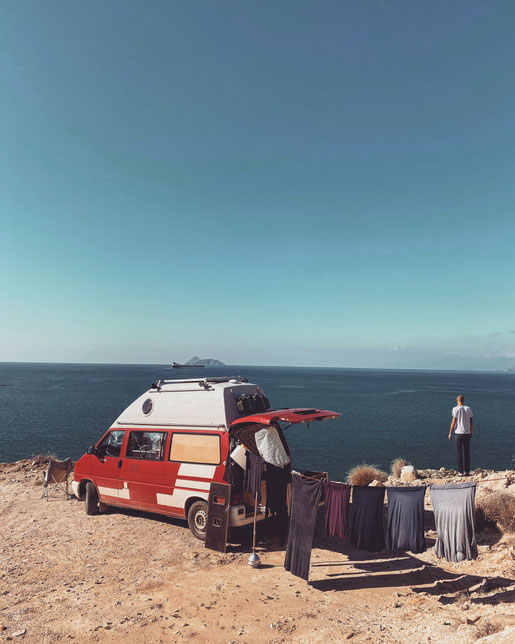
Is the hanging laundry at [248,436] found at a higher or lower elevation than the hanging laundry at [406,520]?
higher

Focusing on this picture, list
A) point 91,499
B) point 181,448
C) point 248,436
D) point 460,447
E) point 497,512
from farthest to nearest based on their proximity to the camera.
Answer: point 460,447 → point 91,499 → point 181,448 → point 497,512 → point 248,436

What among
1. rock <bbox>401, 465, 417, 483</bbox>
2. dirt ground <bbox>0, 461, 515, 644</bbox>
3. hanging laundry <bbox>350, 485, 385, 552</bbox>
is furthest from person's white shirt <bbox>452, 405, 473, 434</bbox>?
hanging laundry <bbox>350, 485, 385, 552</bbox>

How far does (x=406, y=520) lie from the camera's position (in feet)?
25.1

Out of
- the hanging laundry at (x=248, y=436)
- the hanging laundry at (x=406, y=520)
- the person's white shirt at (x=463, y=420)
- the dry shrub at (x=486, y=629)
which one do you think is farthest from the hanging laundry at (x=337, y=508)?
the person's white shirt at (x=463, y=420)

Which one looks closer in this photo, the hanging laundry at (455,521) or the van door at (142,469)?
the hanging laundry at (455,521)

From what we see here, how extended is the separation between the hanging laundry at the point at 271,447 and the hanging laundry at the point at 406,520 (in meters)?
2.15

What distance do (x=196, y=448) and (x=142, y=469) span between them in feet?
6.43

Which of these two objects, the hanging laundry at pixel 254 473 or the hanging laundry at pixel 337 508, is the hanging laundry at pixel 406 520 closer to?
the hanging laundry at pixel 337 508

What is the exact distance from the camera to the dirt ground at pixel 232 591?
18.4 ft

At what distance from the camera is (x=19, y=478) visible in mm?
16141

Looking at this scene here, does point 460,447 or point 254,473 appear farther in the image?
point 460,447

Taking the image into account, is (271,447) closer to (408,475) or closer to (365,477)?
(365,477)

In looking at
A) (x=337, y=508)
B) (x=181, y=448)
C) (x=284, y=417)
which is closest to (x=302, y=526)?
(x=337, y=508)

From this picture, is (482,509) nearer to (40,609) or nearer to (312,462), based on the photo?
(40,609)
